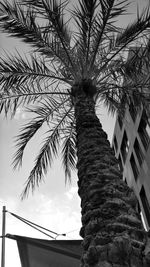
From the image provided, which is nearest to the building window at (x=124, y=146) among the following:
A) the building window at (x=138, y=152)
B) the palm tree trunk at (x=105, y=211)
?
the building window at (x=138, y=152)

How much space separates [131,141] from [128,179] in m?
2.80

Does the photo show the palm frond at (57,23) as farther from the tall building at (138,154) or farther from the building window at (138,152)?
the building window at (138,152)

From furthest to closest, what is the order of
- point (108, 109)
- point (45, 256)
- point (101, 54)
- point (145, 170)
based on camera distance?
1. point (145, 170)
2. point (108, 109)
3. point (101, 54)
4. point (45, 256)

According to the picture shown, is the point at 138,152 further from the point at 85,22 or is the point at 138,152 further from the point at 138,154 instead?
the point at 85,22

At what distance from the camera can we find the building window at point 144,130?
15188mm

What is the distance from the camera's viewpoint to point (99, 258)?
223 cm

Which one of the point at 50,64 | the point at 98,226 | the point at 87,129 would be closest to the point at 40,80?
the point at 50,64

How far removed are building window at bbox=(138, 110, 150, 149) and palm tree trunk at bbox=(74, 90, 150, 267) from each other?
37.2ft

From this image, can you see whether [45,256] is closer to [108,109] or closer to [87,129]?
[87,129]

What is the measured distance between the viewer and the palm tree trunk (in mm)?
2215

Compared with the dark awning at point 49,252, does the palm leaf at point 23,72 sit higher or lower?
higher

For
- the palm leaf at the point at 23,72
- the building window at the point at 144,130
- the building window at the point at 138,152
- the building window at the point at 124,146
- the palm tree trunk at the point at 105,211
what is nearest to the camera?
the palm tree trunk at the point at 105,211

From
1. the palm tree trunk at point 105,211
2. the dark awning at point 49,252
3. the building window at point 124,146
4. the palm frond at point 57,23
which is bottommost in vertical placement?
the dark awning at point 49,252

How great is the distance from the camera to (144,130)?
52.4 feet
